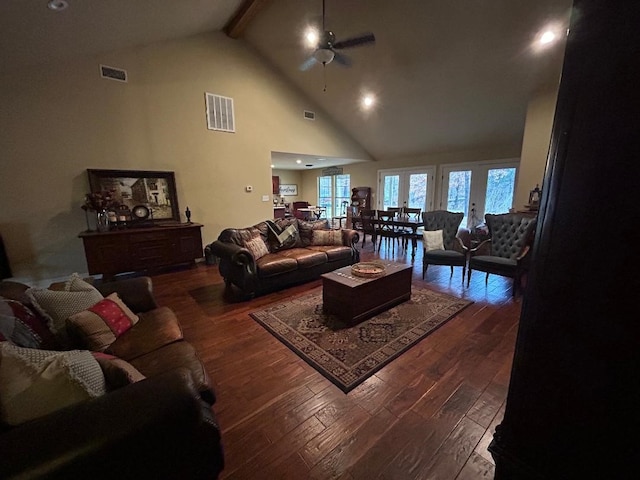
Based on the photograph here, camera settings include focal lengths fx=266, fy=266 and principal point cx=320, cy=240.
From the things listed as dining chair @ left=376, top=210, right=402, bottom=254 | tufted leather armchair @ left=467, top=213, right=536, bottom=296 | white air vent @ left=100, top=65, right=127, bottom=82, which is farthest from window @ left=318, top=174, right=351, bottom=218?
white air vent @ left=100, top=65, right=127, bottom=82

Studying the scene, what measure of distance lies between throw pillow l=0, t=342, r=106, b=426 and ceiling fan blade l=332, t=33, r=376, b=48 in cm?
406

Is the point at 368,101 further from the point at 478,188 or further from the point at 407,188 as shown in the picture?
the point at 478,188

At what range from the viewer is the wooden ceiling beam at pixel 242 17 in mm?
4105

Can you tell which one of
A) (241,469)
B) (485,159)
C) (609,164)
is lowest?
(241,469)

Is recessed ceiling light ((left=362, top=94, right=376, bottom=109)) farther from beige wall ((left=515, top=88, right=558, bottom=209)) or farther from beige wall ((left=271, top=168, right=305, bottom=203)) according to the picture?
beige wall ((left=271, top=168, right=305, bottom=203))

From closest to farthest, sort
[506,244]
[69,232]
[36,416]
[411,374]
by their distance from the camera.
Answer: [36,416] < [411,374] < [506,244] < [69,232]

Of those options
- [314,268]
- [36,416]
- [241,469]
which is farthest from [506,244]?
[36,416]

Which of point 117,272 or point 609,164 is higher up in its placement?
point 609,164

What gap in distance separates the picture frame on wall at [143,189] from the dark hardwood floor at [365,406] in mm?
2668

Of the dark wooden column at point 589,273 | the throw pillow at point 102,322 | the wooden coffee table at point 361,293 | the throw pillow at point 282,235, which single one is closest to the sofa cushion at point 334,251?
the throw pillow at point 282,235

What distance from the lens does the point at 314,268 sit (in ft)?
12.7

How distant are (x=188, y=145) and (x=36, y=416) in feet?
15.4

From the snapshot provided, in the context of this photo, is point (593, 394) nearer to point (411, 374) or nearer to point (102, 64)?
point (411, 374)

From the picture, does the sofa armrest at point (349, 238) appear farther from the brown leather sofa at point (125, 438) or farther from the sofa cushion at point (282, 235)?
the brown leather sofa at point (125, 438)
